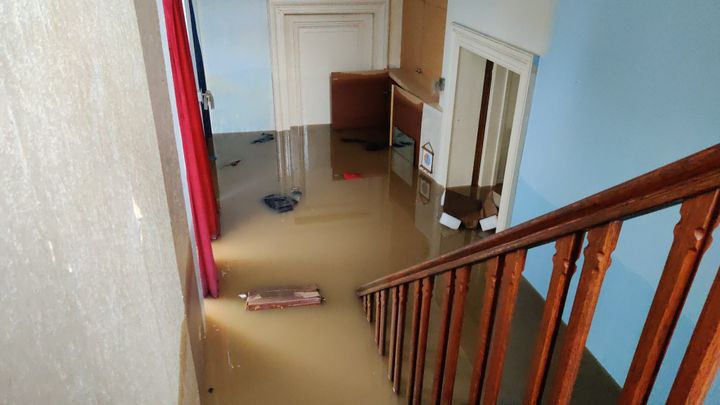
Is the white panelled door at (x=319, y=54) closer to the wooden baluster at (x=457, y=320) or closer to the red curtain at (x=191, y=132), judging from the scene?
the red curtain at (x=191, y=132)

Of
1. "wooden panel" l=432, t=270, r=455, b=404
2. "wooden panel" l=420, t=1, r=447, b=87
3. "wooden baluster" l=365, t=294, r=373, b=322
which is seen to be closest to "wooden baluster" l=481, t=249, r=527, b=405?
"wooden panel" l=432, t=270, r=455, b=404

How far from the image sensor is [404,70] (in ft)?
24.8

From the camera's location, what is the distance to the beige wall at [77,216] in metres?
0.71

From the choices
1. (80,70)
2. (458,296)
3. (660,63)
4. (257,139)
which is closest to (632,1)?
(660,63)

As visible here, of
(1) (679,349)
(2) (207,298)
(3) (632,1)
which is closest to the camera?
(1) (679,349)

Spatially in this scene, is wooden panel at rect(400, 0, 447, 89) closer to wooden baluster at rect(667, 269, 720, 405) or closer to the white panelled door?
the white panelled door

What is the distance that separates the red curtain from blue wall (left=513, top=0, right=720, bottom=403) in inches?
109

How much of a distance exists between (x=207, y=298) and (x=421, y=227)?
233 cm

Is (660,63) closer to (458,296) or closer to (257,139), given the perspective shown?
(458,296)

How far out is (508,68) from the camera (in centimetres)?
454

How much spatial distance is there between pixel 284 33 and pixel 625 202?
694 cm

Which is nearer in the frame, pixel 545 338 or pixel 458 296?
pixel 545 338

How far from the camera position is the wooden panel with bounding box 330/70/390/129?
779 centimetres

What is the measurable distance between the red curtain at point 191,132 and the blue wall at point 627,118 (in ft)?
9.05
